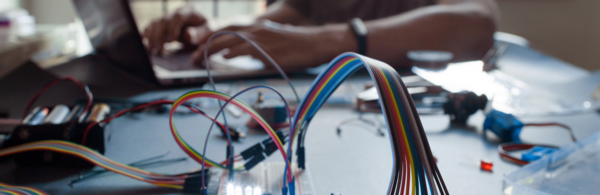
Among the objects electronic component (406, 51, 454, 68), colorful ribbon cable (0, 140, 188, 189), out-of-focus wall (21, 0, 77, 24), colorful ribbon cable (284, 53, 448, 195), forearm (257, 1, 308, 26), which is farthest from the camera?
out-of-focus wall (21, 0, 77, 24)

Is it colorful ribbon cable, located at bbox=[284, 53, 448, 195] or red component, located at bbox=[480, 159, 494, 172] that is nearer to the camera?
colorful ribbon cable, located at bbox=[284, 53, 448, 195]

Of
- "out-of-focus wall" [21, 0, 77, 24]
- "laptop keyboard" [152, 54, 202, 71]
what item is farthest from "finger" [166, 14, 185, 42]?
"out-of-focus wall" [21, 0, 77, 24]

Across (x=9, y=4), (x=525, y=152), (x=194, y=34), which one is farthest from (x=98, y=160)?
(x=9, y=4)

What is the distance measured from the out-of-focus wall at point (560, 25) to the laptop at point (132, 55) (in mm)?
1639

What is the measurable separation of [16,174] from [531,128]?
2.10 feet

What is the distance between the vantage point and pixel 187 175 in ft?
1.08

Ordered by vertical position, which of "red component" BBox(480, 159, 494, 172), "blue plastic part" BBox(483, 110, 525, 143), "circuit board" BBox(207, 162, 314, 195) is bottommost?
"red component" BBox(480, 159, 494, 172)

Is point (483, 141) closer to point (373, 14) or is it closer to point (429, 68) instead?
point (429, 68)

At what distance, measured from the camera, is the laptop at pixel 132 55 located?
0.59 metres

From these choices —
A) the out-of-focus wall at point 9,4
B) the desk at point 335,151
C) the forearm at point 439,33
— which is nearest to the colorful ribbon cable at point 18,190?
the desk at point 335,151

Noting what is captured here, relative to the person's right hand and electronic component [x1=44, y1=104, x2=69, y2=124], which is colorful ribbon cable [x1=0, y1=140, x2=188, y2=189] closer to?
electronic component [x1=44, y1=104, x2=69, y2=124]

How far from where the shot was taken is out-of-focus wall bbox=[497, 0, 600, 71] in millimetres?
1783

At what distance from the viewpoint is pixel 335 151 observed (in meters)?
0.41

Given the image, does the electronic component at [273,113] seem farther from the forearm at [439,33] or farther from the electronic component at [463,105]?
the forearm at [439,33]
